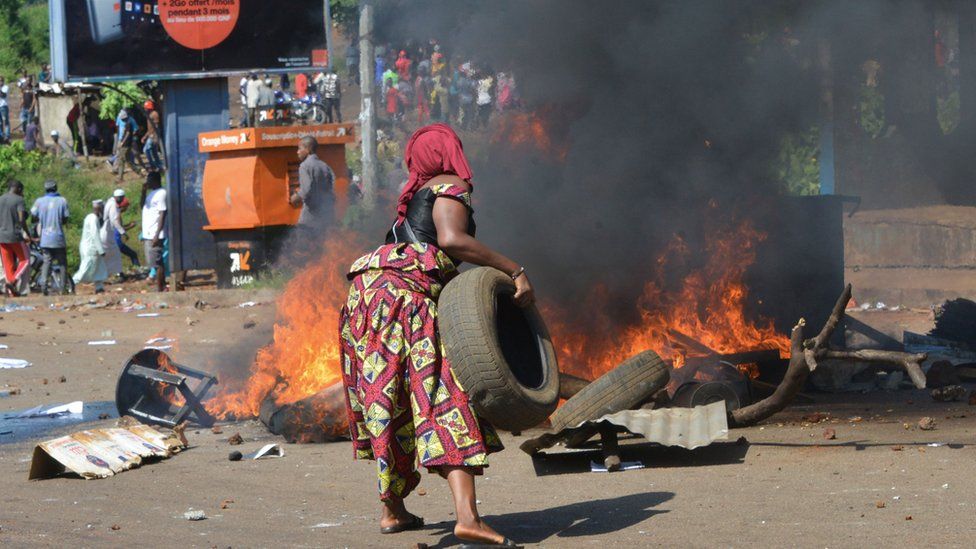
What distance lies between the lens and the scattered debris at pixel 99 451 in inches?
276

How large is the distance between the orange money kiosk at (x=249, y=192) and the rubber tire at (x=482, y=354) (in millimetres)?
13466

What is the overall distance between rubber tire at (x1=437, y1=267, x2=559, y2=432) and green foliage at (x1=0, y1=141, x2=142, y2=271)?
68.9 ft

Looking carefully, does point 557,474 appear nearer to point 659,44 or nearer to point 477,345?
point 477,345

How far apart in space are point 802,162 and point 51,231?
417 inches

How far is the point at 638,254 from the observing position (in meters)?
9.34

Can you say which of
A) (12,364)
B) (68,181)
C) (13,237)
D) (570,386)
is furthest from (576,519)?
(68,181)

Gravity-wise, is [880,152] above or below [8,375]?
above

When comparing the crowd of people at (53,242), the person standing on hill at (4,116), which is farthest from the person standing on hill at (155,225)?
the person standing on hill at (4,116)

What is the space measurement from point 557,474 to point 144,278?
16.3 m

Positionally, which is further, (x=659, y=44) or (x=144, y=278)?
(x=144, y=278)

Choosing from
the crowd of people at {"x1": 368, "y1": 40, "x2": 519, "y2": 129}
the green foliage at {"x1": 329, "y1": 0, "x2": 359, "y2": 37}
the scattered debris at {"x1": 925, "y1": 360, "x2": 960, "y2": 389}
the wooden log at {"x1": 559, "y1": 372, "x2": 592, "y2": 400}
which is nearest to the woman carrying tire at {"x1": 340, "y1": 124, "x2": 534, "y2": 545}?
the wooden log at {"x1": 559, "y1": 372, "x2": 592, "y2": 400}

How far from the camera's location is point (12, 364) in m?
12.4

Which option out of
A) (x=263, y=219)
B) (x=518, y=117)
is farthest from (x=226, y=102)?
(x=518, y=117)

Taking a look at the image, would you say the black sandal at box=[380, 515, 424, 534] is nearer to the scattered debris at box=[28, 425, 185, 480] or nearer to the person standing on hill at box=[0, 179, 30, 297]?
the scattered debris at box=[28, 425, 185, 480]
